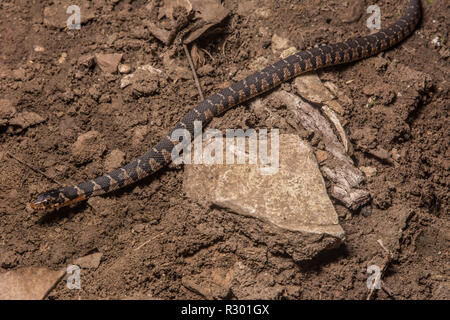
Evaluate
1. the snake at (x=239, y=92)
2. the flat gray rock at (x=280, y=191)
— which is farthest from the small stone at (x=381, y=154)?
the snake at (x=239, y=92)

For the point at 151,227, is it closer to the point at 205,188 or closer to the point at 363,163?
the point at 205,188

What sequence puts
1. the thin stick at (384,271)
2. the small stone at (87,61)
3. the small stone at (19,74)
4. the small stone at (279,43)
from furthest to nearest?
the small stone at (279,43) → the small stone at (87,61) → the small stone at (19,74) → the thin stick at (384,271)

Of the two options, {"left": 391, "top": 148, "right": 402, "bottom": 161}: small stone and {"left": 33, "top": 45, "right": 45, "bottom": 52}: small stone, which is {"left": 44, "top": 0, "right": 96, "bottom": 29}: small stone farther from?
{"left": 391, "top": 148, "right": 402, "bottom": 161}: small stone

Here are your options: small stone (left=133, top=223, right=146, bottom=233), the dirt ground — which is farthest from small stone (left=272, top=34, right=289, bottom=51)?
small stone (left=133, top=223, right=146, bottom=233)

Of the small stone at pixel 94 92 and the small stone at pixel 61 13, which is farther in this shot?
the small stone at pixel 61 13

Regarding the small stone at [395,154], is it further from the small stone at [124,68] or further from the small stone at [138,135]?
the small stone at [124,68]

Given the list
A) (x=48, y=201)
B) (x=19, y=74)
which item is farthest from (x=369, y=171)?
(x=19, y=74)

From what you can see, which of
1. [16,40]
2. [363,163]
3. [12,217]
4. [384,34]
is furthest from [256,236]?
[16,40]

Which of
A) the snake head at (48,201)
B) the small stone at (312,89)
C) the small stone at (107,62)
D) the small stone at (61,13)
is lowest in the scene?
the snake head at (48,201)
